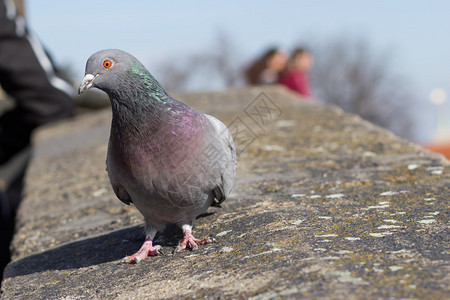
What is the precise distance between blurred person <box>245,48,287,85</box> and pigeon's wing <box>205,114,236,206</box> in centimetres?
707

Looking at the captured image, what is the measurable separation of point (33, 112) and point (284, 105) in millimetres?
3941

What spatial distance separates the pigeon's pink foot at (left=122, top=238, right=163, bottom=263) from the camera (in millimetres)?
2795

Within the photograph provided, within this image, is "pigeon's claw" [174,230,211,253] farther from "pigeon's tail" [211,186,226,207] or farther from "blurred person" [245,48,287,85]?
"blurred person" [245,48,287,85]

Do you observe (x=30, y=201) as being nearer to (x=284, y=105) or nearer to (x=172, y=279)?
(x=172, y=279)

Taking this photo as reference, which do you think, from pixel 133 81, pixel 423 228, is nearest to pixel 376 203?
pixel 423 228

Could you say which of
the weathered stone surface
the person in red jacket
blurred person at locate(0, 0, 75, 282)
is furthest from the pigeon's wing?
the person in red jacket

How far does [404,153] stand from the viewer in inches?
165

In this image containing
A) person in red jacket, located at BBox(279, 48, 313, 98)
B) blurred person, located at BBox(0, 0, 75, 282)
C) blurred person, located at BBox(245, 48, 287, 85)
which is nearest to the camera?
blurred person, located at BBox(0, 0, 75, 282)

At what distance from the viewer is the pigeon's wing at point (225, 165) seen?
9.27ft

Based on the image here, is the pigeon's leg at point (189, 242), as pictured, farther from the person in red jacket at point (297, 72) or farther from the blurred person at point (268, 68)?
the person in red jacket at point (297, 72)

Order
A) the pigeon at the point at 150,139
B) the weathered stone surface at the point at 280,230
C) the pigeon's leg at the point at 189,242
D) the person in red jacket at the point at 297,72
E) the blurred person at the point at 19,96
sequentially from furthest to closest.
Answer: the person in red jacket at the point at 297,72 → the blurred person at the point at 19,96 → the pigeon's leg at the point at 189,242 → the pigeon at the point at 150,139 → the weathered stone surface at the point at 280,230

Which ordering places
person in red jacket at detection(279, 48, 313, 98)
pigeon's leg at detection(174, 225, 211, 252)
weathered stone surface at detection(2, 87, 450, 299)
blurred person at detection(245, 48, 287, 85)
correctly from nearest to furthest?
1. weathered stone surface at detection(2, 87, 450, 299)
2. pigeon's leg at detection(174, 225, 211, 252)
3. blurred person at detection(245, 48, 287, 85)
4. person in red jacket at detection(279, 48, 313, 98)

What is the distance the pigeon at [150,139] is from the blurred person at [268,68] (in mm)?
7370

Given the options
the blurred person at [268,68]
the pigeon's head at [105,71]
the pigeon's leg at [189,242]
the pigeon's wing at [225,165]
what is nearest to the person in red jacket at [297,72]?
the blurred person at [268,68]
